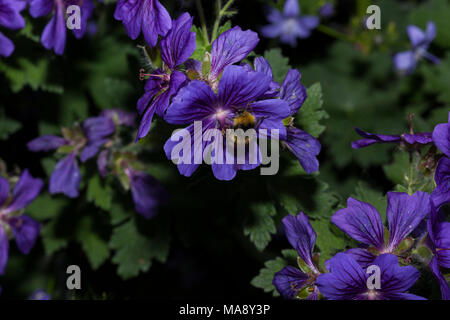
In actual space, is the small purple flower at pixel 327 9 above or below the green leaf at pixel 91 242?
above

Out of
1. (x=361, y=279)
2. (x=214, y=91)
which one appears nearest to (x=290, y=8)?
(x=214, y=91)

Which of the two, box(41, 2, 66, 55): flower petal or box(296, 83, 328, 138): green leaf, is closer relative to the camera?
box(296, 83, 328, 138): green leaf

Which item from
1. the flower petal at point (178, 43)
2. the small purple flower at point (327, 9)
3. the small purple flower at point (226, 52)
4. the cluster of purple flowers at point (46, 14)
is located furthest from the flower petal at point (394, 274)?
the small purple flower at point (327, 9)

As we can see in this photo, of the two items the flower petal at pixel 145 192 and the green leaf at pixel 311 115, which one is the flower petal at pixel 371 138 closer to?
the green leaf at pixel 311 115

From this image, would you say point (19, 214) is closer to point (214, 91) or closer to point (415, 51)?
point (214, 91)

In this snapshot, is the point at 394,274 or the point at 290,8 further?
the point at 290,8

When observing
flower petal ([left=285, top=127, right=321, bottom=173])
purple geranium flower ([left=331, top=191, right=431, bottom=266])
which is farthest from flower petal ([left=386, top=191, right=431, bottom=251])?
flower petal ([left=285, top=127, right=321, bottom=173])

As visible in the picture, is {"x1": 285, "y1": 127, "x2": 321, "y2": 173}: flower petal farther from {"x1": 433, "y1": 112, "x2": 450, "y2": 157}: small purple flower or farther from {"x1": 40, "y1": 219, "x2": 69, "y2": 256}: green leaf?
{"x1": 40, "y1": 219, "x2": 69, "y2": 256}: green leaf
